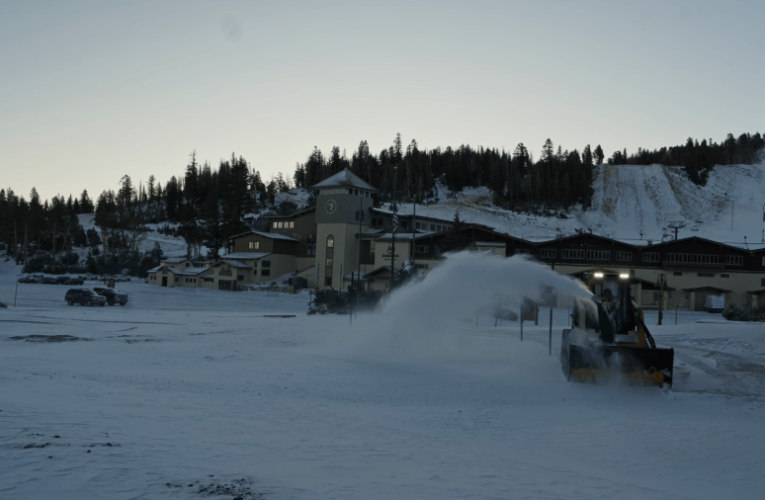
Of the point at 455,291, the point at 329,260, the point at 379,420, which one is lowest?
the point at 379,420

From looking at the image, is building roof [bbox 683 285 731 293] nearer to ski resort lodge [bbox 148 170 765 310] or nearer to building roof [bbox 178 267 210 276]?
ski resort lodge [bbox 148 170 765 310]

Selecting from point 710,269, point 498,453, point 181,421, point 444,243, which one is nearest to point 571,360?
point 498,453

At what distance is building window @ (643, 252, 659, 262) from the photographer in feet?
225

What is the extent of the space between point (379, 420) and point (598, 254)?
6415 cm

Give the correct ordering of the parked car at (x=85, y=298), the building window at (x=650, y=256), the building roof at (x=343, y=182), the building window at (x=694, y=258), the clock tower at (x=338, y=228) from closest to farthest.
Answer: the parked car at (x=85, y=298) → the building window at (x=694, y=258) → the building window at (x=650, y=256) → the clock tower at (x=338, y=228) → the building roof at (x=343, y=182)

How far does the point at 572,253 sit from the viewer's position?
70.8 meters

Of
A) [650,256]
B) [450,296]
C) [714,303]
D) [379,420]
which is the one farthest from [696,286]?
[379,420]

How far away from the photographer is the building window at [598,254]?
69750 millimetres

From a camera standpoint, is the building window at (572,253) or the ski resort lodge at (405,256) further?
the building window at (572,253)

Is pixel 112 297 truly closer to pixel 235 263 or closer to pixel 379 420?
pixel 235 263

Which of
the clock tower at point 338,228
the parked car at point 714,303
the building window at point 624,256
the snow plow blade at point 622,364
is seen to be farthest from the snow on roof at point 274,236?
the snow plow blade at point 622,364

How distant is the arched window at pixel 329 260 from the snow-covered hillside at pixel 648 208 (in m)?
57.2

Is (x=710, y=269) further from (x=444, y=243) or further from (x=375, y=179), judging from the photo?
(x=375, y=179)

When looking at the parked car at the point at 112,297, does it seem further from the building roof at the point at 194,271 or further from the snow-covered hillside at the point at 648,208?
the snow-covered hillside at the point at 648,208
